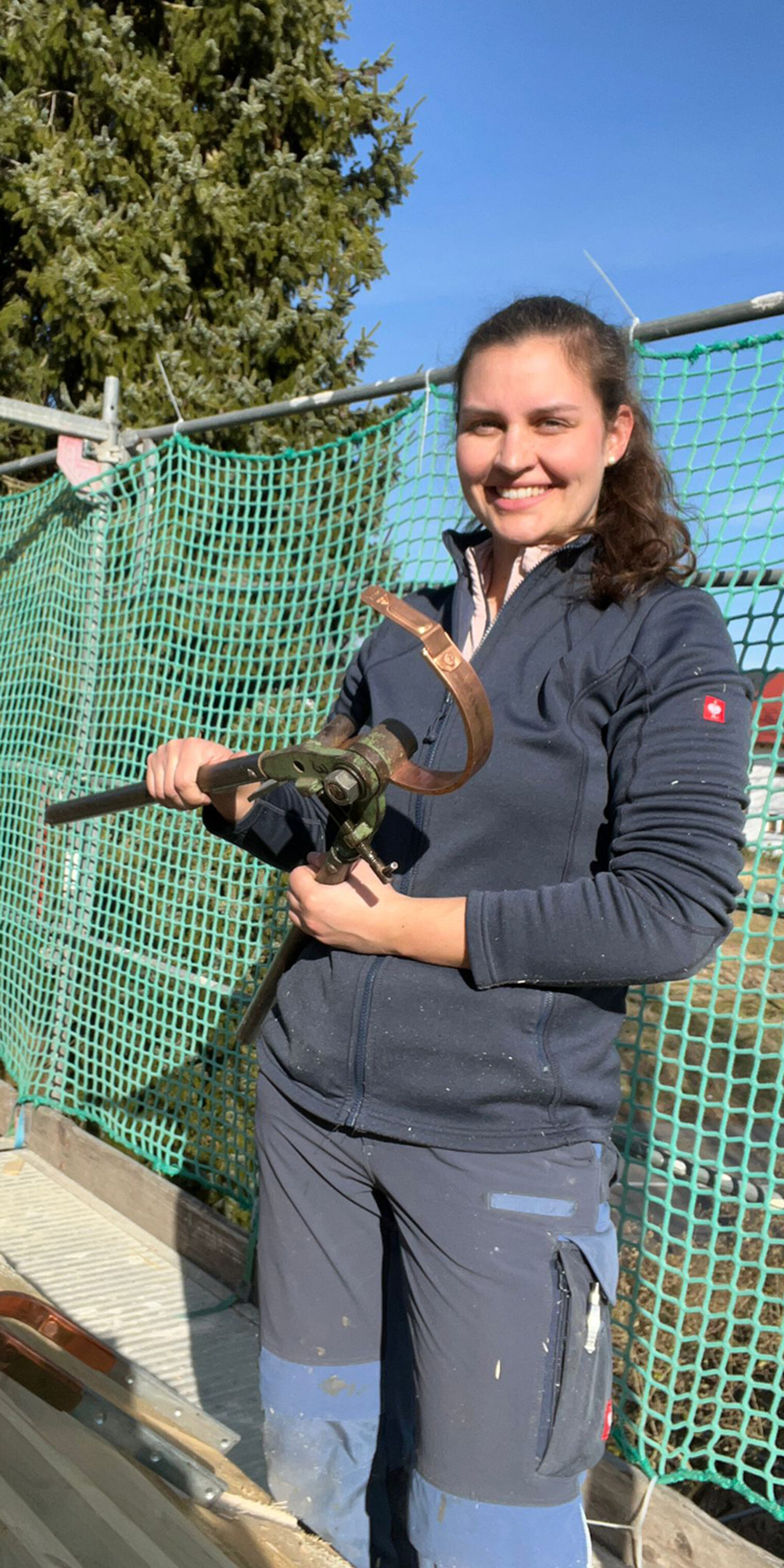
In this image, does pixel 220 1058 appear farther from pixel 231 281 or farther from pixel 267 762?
pixel 231 281

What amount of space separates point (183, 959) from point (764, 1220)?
2130mm

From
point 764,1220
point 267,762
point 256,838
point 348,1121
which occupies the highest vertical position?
point 267,762

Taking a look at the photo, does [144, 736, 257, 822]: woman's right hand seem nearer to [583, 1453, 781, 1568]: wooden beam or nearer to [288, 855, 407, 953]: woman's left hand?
[288, 855, 407, 953]: woman's left hand

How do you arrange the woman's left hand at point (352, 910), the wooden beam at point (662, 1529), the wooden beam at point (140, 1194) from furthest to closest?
the wooden beam at point (140, 1194) → the wooden beam at point (662, 1529) → the woman's left hand at point (352, 910)

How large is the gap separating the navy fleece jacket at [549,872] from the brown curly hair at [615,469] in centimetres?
3

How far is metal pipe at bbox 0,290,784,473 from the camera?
2219 millimetres

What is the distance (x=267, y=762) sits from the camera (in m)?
1.59

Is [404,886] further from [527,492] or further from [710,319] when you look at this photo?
[710,319]

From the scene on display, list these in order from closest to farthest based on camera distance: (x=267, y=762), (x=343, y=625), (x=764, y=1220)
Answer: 1. (x=267, y=762)
2. (x=764, y=1220)
3. (x=343, y=625)

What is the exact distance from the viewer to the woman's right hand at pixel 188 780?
1871 mm

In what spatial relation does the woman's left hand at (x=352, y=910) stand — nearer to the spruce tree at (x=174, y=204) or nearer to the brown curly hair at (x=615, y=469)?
the brown curly hair at (x=615, y=469)

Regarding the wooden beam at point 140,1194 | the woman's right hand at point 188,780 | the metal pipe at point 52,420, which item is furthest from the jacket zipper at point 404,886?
the metal pipe at point 52,420

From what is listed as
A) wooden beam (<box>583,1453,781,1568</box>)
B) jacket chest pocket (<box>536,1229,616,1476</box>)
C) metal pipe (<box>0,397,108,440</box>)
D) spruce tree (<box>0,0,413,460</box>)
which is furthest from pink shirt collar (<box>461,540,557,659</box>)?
spruce tree (<box>0,0,413,460</box>)

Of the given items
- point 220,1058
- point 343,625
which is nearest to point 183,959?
point 220,1058
